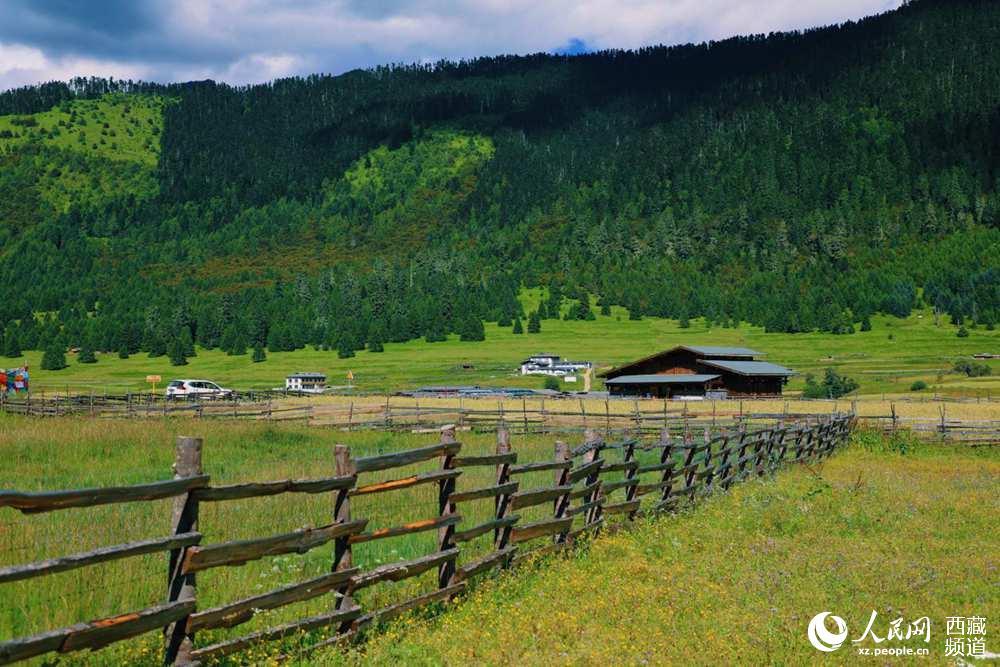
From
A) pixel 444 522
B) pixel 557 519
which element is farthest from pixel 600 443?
pixel 444 522

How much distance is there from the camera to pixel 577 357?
410ft

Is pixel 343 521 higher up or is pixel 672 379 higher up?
pixel 343 521

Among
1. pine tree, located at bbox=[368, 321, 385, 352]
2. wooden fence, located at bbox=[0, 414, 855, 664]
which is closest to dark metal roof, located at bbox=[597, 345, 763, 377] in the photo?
pine tree, located at bbox=[368, 321, 385, 352]

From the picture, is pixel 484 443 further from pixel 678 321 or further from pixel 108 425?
pixel 678 321

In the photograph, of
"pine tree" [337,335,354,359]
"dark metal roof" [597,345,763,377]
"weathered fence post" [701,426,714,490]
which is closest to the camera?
"weathered fence post" [701,426,714,490]

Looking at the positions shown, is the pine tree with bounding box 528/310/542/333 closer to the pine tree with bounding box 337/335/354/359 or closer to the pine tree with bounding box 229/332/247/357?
the pine tree with bounding box 337/335/354/359

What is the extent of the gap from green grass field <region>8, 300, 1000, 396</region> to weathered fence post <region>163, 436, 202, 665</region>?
283ft

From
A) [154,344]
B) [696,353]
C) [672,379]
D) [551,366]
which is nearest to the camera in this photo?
[672,379]

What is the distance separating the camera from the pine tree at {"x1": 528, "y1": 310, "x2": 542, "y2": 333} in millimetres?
151500

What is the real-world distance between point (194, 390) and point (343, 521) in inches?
2693

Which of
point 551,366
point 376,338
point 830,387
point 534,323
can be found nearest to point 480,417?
point 830,387

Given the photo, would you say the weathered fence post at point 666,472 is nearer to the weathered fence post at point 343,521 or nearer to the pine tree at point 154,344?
the weathered fence post at point 343,521

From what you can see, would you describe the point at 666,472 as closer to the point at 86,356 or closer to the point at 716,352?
the point at 716,352

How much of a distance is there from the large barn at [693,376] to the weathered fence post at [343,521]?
7062cm
